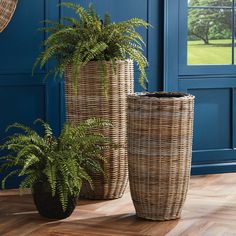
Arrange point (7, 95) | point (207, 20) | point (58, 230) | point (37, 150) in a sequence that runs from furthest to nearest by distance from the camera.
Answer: point (207, 20) < point (7, 95) < point (37, 150) < point (58, 230)

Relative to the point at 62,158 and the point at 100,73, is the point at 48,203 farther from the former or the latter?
the point at 100,73

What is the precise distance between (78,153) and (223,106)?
57.3 inches

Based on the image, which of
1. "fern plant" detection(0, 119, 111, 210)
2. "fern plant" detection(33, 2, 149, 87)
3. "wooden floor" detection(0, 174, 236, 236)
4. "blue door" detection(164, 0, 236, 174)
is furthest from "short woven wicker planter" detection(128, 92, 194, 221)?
"blue door" detection(164, 0, 236, 174)

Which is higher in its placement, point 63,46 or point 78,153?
point 63,46

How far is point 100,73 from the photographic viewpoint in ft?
11.4

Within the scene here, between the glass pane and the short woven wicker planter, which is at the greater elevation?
the glass pane

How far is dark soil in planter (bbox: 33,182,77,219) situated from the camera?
3229 millimetres

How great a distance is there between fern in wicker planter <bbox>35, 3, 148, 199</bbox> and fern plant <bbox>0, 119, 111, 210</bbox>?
0.12 meters

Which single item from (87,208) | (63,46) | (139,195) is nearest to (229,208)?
(139,195)

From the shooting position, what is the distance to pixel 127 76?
360cm

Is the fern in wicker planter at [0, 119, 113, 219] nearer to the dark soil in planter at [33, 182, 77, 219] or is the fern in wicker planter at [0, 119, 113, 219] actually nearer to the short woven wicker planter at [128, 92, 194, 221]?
the dark soil in planter at [33, 182, 77, 219]

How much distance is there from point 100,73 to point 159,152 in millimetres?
617

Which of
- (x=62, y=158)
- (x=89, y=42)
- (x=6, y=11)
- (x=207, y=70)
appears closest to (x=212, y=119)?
(x=207, y=70)

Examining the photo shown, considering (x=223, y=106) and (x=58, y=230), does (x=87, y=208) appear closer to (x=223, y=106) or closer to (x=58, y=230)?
(x=58, y=230)
